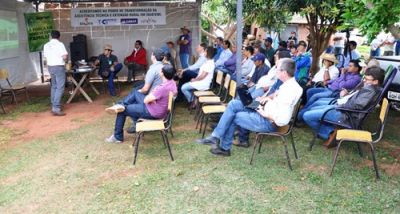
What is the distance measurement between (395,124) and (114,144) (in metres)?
4.53

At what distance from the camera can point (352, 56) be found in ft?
28.7

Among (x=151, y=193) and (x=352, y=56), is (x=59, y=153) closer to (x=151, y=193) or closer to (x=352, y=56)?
(x=151, y=193)

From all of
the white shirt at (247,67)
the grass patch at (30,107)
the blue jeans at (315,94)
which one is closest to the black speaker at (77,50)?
the grass patch at (30,107)

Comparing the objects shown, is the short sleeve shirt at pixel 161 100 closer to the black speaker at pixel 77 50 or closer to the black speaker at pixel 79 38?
the black speaker at pixel 77 50

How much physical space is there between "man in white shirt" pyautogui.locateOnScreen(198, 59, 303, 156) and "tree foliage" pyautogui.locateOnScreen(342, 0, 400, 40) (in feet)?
2.89

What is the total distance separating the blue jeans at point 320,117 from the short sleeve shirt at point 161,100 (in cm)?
180

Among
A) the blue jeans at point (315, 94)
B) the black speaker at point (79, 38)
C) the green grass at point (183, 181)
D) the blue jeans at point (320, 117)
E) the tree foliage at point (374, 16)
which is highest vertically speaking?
the tree foliage at point (374, 16)

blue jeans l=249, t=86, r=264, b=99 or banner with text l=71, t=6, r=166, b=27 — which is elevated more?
banner with text l=71, t=6, r=166, b=27

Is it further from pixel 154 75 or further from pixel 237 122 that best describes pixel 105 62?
pixel 237 122

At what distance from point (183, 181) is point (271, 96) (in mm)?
1649

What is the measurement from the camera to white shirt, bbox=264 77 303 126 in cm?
417

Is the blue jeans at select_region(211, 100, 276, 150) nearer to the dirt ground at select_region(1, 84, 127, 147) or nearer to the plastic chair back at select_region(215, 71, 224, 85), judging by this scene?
the plastic chair back at select_region(215, 71, 224, 85)

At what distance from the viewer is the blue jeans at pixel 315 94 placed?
585 centimetres

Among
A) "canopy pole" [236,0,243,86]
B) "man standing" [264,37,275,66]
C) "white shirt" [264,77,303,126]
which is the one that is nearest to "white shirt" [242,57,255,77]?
"canopy pole" [236,0,243,86]
